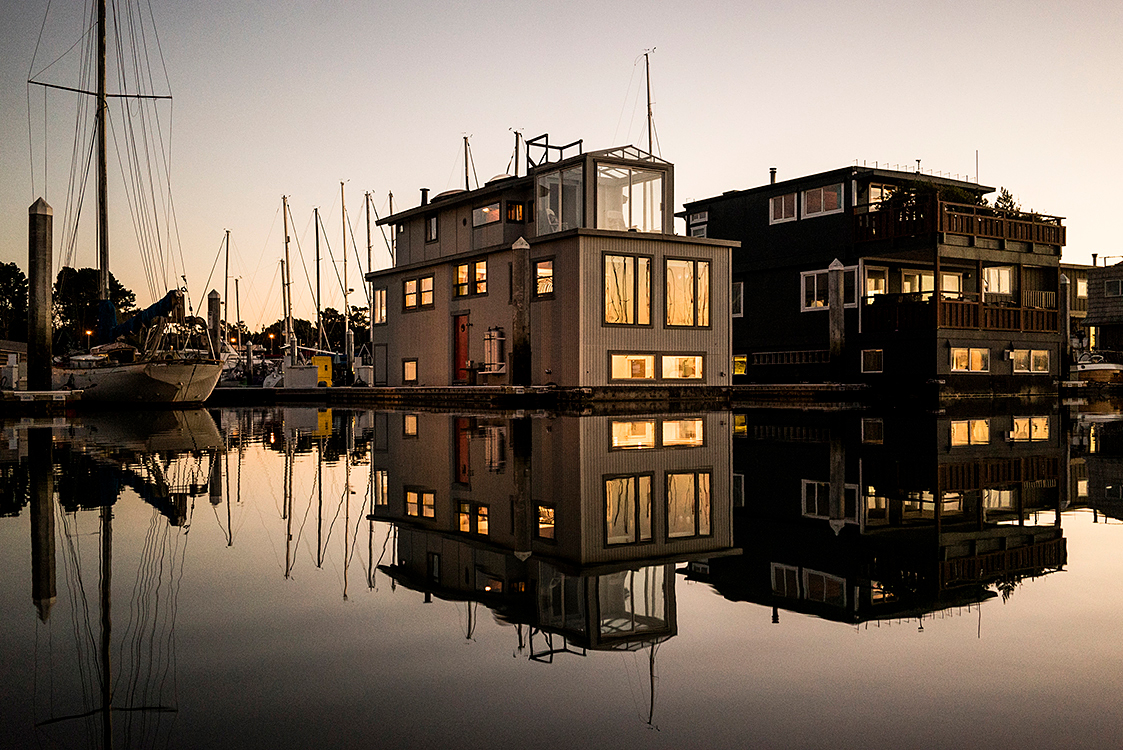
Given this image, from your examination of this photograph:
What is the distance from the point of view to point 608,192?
32.1 meters

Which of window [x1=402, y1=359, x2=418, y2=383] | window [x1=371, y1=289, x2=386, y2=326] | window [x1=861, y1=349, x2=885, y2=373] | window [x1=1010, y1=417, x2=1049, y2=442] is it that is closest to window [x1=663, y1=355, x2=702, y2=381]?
window [x1=861, y1=349, x2=885, y2=373]

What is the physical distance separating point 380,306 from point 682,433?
91.7ft

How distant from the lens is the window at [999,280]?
4428cm

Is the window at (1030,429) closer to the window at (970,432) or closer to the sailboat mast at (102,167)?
the window at (970,432)

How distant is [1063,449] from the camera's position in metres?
14.5

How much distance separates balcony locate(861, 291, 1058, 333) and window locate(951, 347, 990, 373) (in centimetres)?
92

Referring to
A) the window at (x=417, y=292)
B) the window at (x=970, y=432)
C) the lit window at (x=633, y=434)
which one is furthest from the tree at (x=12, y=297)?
the window at (x=970, y=432)

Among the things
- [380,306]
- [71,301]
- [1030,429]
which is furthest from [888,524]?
[71,301]

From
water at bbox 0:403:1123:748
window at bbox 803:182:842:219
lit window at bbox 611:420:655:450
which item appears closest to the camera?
water at bbox 0:403:1123:748

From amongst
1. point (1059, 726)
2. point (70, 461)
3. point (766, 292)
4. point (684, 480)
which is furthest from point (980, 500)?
point (766, 292)

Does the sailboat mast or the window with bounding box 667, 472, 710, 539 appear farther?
the sailboat mast

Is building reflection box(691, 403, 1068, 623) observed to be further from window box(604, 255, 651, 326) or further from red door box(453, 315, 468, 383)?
red door box(453, 315, 468, 383)

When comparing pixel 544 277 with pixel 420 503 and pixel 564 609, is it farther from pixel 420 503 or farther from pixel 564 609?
pixel 564 609

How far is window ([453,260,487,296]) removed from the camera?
3547cm
